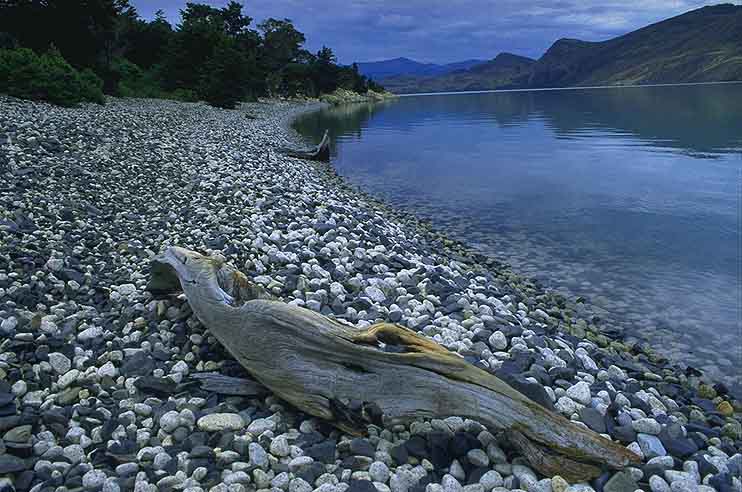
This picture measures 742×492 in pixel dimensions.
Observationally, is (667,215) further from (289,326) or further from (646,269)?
(289,326)

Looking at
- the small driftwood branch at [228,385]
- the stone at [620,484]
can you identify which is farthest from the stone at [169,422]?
the stone at [620,484]

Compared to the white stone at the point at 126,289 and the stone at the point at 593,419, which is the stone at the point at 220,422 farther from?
the white stone at the point at 126,289

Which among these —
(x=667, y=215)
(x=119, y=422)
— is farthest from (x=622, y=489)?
(x=667, y=215)

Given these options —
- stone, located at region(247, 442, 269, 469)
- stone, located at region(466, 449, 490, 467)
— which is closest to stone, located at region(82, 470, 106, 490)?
stone, located at region(247, 442, 269, 469)

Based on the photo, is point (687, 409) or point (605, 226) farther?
point (605, 226)

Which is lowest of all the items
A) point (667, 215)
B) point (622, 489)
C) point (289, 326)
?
point (667, 215)

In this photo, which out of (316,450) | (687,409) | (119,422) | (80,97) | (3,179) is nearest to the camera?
(316,450)

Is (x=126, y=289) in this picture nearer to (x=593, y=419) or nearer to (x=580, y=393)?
(x=580, y=393)

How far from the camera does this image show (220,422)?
408 cm

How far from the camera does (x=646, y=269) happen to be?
10.5 m

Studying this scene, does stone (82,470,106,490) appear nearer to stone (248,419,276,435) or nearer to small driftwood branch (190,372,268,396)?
stone (248,419,276,435)

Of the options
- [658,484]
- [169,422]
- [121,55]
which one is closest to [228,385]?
[169,422]

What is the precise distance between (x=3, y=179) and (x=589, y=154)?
24.9m

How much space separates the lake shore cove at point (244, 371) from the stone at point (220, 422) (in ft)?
0.05
